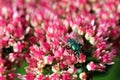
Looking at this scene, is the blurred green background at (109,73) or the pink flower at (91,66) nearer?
the pink flower at (91,66)

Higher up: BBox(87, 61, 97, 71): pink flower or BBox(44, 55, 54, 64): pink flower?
BBox(44, 55, 54, 64): pink flower

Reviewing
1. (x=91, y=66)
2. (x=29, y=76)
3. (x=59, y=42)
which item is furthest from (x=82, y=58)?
(x=29, y=76)

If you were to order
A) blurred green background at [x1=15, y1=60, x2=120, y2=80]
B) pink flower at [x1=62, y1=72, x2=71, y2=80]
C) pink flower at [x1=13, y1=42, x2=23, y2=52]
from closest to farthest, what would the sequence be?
pink flower at [x1=62, y1=72, x2=71, y2=80] → pink flower at [x1=13, y1=42, x2=23, y2=52] → blurred green background at [x1=15, y1=60, x2=120, y2=80]

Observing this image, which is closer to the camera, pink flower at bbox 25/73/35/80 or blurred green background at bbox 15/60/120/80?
pink flower at bbox 25/73/35/80

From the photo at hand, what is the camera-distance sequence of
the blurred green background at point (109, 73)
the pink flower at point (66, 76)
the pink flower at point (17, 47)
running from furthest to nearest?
the blurred green background at point (109, 73) < the pink flower at point (17, 47) < the pink flower at point (66, 76)

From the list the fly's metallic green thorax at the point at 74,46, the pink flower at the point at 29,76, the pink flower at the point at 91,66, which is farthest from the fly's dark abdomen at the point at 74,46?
the pink flower at the point at 29,76

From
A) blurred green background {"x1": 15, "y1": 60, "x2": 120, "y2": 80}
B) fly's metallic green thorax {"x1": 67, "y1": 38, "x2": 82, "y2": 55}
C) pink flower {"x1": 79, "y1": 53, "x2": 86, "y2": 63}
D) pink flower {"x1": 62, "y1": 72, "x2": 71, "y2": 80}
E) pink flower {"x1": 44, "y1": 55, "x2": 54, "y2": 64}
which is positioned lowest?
pink flower {"x1": 62, "y1": 72, "x2": 71, "y2": 80}

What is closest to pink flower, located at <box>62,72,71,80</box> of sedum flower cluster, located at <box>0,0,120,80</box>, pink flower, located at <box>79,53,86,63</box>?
sedum flower cluster, located at <box>0,0,120,80</box>

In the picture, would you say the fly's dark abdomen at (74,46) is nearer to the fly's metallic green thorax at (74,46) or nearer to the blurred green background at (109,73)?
the fly's metallic green thorax at (74,46)

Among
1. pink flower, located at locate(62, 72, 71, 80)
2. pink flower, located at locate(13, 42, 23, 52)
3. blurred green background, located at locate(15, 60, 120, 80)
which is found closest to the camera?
pink flower, located at locate(62, 72, 71, 80)

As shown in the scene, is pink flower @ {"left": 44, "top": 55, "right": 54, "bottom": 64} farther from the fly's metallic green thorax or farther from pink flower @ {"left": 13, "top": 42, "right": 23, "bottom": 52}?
pink flower @ {"left": 13, "top": 42, "right": 23, "bottom": 52}

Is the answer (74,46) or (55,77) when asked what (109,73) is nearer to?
(74,46)
